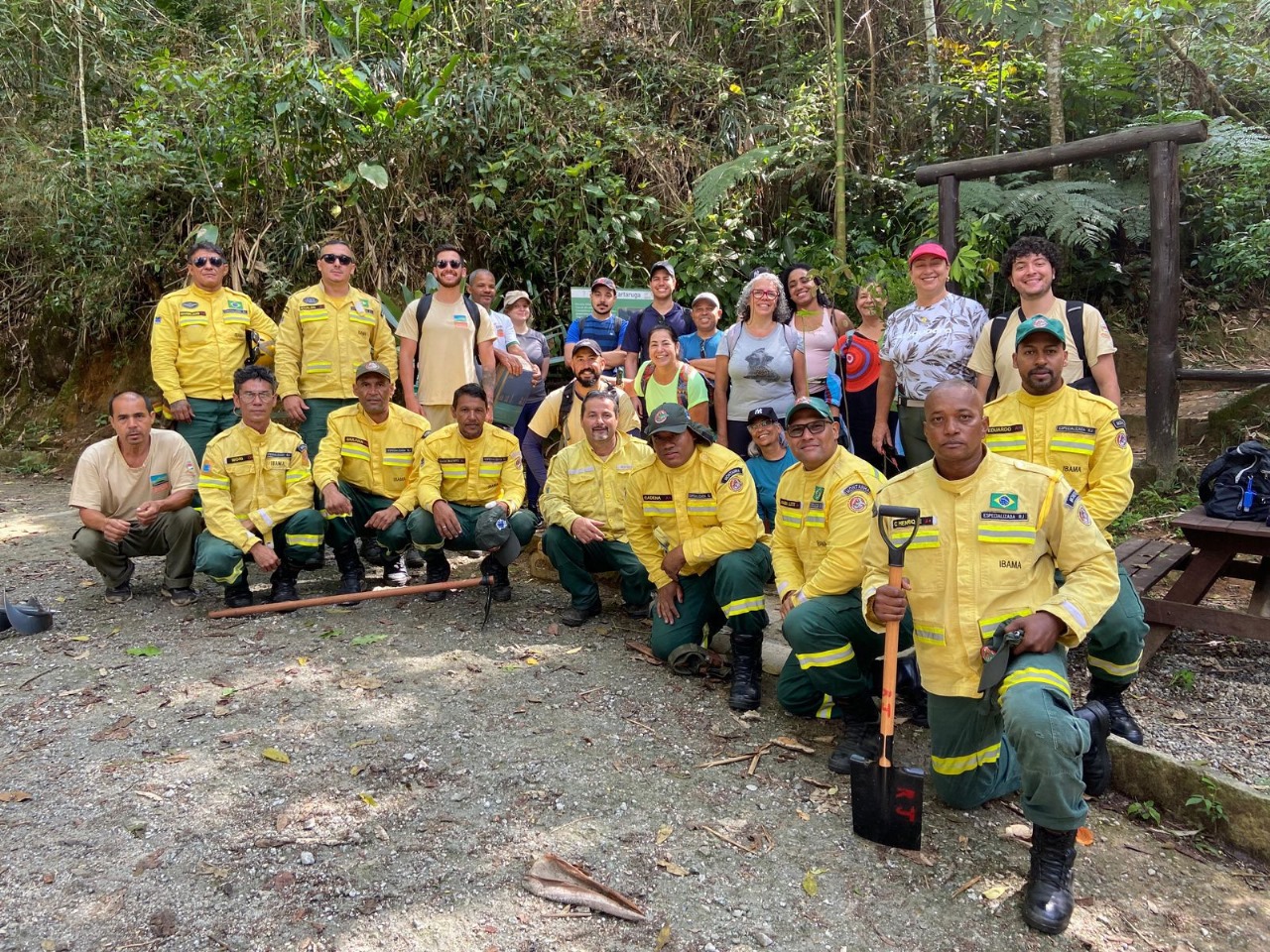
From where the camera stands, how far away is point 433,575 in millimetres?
5797

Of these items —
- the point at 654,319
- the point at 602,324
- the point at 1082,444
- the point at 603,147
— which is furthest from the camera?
the point at 603,147

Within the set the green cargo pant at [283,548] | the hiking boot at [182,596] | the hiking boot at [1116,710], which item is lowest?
the hiking boot at [1116,710]

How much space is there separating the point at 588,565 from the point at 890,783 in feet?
8.63

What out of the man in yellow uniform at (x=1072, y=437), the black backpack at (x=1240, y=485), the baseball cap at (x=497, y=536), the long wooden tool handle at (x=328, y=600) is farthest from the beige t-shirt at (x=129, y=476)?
the black backpack at (x=1240, y=485)

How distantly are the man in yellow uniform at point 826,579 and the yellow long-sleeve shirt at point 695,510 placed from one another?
0.30 m

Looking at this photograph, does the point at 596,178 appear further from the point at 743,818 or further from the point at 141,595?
the point at 743,818

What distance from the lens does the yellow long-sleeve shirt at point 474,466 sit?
5660 mm

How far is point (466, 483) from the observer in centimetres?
572

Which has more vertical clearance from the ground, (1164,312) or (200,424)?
(1164,312)

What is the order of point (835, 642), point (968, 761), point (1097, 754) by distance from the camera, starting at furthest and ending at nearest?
point (835, 642), point (1097, 754), point (968, 761)

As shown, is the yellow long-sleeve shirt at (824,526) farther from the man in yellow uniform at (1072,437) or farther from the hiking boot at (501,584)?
the hiking boot at (501,584)

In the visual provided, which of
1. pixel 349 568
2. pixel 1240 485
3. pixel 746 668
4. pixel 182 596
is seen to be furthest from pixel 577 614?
pixel 1240 485

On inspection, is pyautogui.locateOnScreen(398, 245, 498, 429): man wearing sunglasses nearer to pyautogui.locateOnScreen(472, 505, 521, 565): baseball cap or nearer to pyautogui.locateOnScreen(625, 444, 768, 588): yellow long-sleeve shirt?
pyautogui.locateOnScreen(472, 505, 521, 565): baseball cap

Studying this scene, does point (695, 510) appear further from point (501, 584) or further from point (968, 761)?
point (968, 761)
